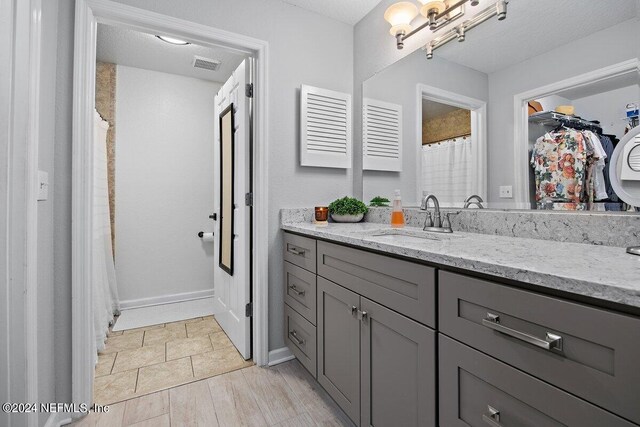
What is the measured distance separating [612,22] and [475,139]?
588mm

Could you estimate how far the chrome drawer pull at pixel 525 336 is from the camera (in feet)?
2.02

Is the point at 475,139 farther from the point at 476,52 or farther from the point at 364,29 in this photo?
the point at 364,29

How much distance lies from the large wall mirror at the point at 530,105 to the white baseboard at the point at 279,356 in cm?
130

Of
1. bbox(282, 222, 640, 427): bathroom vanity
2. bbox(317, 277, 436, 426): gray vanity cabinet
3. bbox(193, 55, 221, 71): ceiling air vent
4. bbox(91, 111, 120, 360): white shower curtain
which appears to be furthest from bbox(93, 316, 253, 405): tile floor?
bbox(193, 55, 221, 71): ceiling air vent

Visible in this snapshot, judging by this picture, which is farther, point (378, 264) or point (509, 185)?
point (509, 185)

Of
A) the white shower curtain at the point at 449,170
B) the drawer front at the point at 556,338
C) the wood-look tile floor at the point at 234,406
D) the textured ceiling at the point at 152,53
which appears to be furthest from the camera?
the textured ceiling at the point at 152,53

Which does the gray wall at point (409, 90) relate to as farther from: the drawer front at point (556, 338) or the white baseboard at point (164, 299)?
the white baseboard at point (164, 299)

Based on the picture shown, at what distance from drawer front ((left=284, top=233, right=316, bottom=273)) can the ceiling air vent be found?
197 cm

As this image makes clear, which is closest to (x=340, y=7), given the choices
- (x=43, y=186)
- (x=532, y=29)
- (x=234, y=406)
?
(x=532, y=29)

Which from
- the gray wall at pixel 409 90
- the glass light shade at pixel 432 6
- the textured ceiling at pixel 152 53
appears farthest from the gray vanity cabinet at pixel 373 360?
the textured ceiling at pixel 152 53

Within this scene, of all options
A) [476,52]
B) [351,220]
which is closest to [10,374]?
[351,220]

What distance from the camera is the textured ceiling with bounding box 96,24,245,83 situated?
7.91 feet

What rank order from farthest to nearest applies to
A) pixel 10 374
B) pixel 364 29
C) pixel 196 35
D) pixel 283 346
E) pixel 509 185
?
pixel 364 29, pixel 283 346, pixel 196 35, pixel 509 185, pixel 10 374

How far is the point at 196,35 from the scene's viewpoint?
1.72 meters
